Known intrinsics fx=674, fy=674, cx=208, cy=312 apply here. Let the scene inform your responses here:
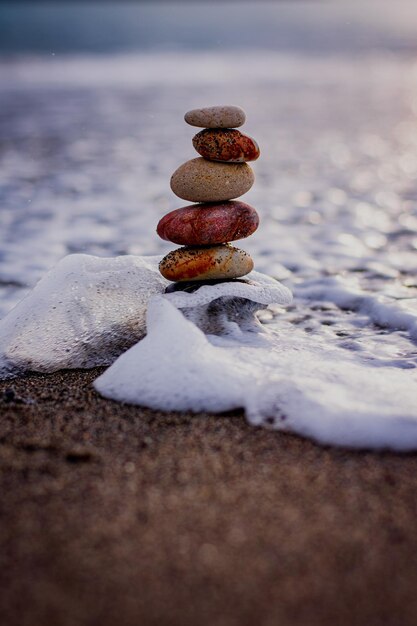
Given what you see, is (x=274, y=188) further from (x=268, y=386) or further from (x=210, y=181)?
(x=268, y=386)

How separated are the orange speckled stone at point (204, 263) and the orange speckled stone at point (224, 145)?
0.45m

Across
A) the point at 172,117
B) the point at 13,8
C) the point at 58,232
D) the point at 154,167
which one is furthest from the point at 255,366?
the point at 13,8

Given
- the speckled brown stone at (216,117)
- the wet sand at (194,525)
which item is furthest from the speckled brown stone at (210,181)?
the wet sand at (194,525)

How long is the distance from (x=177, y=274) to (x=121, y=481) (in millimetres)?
1427

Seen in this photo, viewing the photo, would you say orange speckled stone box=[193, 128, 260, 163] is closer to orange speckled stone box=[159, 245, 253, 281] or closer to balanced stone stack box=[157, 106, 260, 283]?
balanced stone stack box=[157, 106, 260, 283]

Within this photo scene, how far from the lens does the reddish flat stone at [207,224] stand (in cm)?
338

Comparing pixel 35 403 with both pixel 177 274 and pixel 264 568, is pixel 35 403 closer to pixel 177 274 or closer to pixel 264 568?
pixel 177 274

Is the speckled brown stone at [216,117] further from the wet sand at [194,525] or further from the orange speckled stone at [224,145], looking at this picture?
the wet sand at [194,525]

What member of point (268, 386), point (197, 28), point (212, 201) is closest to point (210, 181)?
point (212, 201)

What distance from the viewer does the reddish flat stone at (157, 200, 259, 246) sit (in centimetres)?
338

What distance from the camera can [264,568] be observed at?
183 cm

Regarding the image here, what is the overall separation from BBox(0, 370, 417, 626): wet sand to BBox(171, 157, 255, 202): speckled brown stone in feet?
4.16

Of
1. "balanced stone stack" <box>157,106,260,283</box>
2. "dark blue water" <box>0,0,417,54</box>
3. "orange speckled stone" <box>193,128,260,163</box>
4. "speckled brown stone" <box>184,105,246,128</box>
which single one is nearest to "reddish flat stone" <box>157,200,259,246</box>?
"balanced stone stack" <box>157,106,260,283</box>

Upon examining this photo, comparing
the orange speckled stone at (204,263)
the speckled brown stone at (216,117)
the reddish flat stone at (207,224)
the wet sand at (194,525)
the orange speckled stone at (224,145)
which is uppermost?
the speckled brown stone at (216,117)
